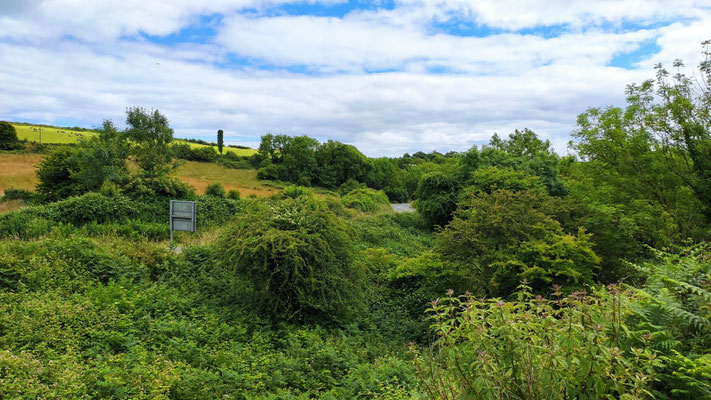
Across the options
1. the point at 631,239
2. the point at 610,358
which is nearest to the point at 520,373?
the point at 610,358

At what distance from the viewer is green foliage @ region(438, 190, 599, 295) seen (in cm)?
884

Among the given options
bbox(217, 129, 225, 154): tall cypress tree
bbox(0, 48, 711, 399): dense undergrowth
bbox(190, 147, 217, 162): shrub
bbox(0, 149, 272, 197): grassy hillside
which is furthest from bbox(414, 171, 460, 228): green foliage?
bbox(217, 129, 225, 154): tall cypress tree

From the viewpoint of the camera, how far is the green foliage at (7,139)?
38.9m

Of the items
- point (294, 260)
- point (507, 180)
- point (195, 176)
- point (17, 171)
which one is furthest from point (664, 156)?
point (195, 176)

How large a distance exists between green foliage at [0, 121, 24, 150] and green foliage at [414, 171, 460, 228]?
41622mm

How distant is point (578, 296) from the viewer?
2.68 metres

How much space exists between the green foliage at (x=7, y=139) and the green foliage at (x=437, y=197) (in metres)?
41.6

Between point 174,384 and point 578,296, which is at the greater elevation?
point 578,296

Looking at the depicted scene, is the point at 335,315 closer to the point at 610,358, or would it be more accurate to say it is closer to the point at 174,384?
the point at 174,384

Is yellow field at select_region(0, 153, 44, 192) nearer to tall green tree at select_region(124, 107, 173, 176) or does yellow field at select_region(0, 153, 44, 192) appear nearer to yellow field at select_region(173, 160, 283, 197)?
tall green tree at select_region(124, 107, 173, 176)

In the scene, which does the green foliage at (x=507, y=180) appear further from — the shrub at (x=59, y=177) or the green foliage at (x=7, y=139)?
the green foliage at (x=7, y=139)

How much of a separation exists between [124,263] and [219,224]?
37.3 ft

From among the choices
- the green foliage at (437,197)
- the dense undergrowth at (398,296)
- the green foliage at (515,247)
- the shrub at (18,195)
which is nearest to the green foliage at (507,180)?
the dense undergrowth at (398,296)

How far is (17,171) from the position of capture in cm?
3017
